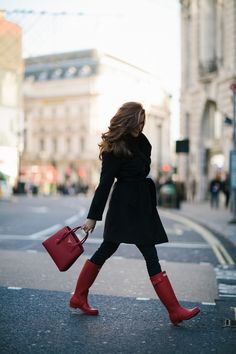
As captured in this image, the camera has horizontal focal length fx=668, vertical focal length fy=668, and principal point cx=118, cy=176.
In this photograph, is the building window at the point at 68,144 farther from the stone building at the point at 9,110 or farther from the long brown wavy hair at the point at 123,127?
the long brown wavy hair at the point at 123,127

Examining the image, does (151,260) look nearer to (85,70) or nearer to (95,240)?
(95,240)

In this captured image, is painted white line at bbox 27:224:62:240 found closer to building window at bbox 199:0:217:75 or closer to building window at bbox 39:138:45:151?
building window at bbox 199:0:217:75

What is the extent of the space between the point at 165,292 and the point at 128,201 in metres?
0.69

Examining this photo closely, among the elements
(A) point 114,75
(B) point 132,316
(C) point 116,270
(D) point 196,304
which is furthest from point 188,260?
(A) point 114,75

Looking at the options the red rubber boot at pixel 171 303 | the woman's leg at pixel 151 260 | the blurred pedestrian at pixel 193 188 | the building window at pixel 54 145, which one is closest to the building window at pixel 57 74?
the building window at pixel 54 145

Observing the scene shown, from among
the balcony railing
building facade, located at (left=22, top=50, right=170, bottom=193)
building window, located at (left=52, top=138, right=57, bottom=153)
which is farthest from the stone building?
building window, located at (left=52, top=138, right=57, bottom=153)

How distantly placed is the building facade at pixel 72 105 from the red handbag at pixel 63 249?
2963 inches

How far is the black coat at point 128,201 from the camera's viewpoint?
15.4 feet

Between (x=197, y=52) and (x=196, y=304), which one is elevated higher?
(x=197, y=52)

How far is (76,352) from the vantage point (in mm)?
3805

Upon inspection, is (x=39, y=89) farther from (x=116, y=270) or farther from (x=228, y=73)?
(x=116, y=270)

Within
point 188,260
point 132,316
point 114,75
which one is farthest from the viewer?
point 114,75

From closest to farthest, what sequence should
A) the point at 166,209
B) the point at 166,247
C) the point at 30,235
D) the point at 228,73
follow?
the point at 166,247 → the point at 30,235 → the point at 166,209 → the point at 228,73

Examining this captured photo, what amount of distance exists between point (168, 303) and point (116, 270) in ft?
9.96
